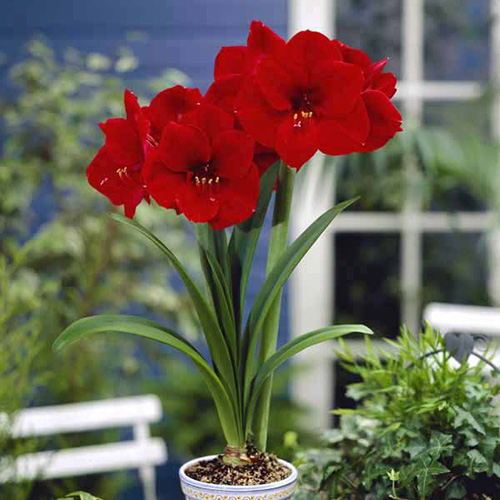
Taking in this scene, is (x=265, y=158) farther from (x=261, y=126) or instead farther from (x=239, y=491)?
(x=239, y=491)

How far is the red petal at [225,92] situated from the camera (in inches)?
30.2

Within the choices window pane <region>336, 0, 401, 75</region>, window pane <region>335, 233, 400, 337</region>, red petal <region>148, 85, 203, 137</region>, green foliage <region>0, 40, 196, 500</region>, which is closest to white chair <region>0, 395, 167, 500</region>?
green foliage <region>0, 40, 196, 500</region>

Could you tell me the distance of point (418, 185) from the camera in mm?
3053

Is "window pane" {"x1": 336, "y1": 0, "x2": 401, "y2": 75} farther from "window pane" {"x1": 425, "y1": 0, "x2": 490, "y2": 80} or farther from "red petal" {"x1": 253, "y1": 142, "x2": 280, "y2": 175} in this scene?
"red petal" {"x1": 253, "y1": 142, "x2": 280, "y2": 175}

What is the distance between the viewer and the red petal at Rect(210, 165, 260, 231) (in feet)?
2.42

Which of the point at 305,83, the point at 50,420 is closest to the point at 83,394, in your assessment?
the point at 50,420

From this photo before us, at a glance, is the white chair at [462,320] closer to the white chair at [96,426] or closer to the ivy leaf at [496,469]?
the white chair at [96,426]

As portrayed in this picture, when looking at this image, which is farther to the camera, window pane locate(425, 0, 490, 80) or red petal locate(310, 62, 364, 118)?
window pane locate(425, 0, 490, 80)

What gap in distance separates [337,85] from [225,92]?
11cm

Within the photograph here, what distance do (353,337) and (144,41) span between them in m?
1.54

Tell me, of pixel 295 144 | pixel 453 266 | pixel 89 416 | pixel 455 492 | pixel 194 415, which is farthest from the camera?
pixel 453 266

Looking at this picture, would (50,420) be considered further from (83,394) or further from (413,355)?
(413,355)

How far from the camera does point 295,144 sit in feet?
2.38

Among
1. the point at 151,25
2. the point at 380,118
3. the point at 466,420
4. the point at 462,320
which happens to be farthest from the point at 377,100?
the point at 151,25
